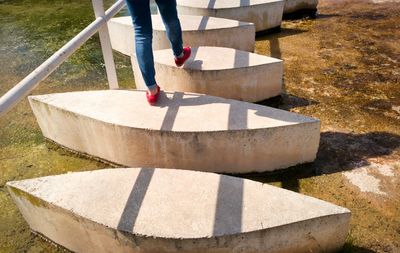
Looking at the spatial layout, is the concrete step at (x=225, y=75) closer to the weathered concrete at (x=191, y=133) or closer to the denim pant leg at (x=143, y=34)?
the weathered concrete at (x=191, y=133)

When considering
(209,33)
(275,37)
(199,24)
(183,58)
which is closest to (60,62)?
(183,58)

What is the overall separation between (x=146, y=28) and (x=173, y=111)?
2.61 feet

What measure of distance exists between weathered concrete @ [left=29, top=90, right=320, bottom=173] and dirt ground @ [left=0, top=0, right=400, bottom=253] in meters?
0.23

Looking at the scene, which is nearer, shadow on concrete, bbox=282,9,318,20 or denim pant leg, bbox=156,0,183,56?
denim pant leg, bbox=156,0,183,56

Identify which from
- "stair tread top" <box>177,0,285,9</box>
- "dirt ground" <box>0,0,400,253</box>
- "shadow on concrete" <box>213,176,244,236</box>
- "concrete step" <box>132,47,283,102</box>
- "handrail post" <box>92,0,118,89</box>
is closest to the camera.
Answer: "shadow on concrete" <box>213,176,244,236</box>

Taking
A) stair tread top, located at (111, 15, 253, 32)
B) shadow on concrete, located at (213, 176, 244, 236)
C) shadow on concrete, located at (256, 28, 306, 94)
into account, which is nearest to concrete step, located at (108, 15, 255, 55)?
stair tread top, located at (111, 15, 253, 32)

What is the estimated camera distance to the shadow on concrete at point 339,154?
332cm

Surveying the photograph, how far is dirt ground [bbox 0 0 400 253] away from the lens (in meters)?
2.92

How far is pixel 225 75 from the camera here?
404 cm

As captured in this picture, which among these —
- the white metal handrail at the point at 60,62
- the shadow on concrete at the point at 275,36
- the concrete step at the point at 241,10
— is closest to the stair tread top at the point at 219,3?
the concrete step at the point at 241,10

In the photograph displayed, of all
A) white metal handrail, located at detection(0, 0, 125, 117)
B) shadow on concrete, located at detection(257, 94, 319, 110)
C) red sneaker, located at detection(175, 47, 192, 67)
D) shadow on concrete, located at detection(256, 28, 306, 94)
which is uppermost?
white metal handrail, located at detection(0, 0, 125, 117)

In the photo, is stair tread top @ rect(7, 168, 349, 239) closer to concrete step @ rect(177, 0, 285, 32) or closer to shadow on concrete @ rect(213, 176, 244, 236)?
shadow on concrete @ rect(213, 176, 244, 236)

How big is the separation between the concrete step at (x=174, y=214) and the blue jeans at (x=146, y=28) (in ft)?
3.44

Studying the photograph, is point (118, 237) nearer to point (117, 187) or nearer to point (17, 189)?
point (117, 187)
